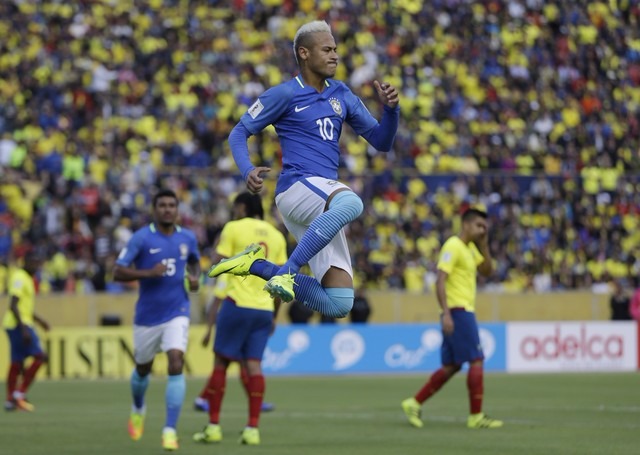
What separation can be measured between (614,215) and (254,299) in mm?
20290

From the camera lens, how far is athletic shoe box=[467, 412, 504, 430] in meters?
14.5

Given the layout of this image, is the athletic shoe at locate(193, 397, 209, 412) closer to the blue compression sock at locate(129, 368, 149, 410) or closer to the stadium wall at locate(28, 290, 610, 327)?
the blue compression sock at locate(129, 368, 149, 410)

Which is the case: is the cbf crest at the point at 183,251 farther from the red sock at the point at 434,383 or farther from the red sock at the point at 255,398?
the red sock at the point at 434,383

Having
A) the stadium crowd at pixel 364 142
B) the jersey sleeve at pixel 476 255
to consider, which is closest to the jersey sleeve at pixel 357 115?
the jersey sleeve at pixel 476 255

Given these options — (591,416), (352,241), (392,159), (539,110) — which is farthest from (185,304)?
(539,110)

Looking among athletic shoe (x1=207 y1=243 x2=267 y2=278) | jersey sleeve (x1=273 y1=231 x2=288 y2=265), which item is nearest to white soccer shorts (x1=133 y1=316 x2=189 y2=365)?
jersey sleeve (x1=273 y1=231 x2=288 y2=265)

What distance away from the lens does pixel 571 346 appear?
2830 cm

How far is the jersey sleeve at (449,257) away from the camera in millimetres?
14797

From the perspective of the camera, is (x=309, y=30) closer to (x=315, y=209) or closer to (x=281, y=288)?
(x=315, y=209)

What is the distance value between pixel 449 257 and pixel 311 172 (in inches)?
228

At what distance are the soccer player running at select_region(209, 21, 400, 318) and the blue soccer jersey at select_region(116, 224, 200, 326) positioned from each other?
366 cm

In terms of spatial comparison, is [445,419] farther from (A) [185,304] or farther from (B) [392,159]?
(B) [392,159]

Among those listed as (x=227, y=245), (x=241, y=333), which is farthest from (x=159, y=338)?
(x=227, y=245)

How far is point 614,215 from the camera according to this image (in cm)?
3244
